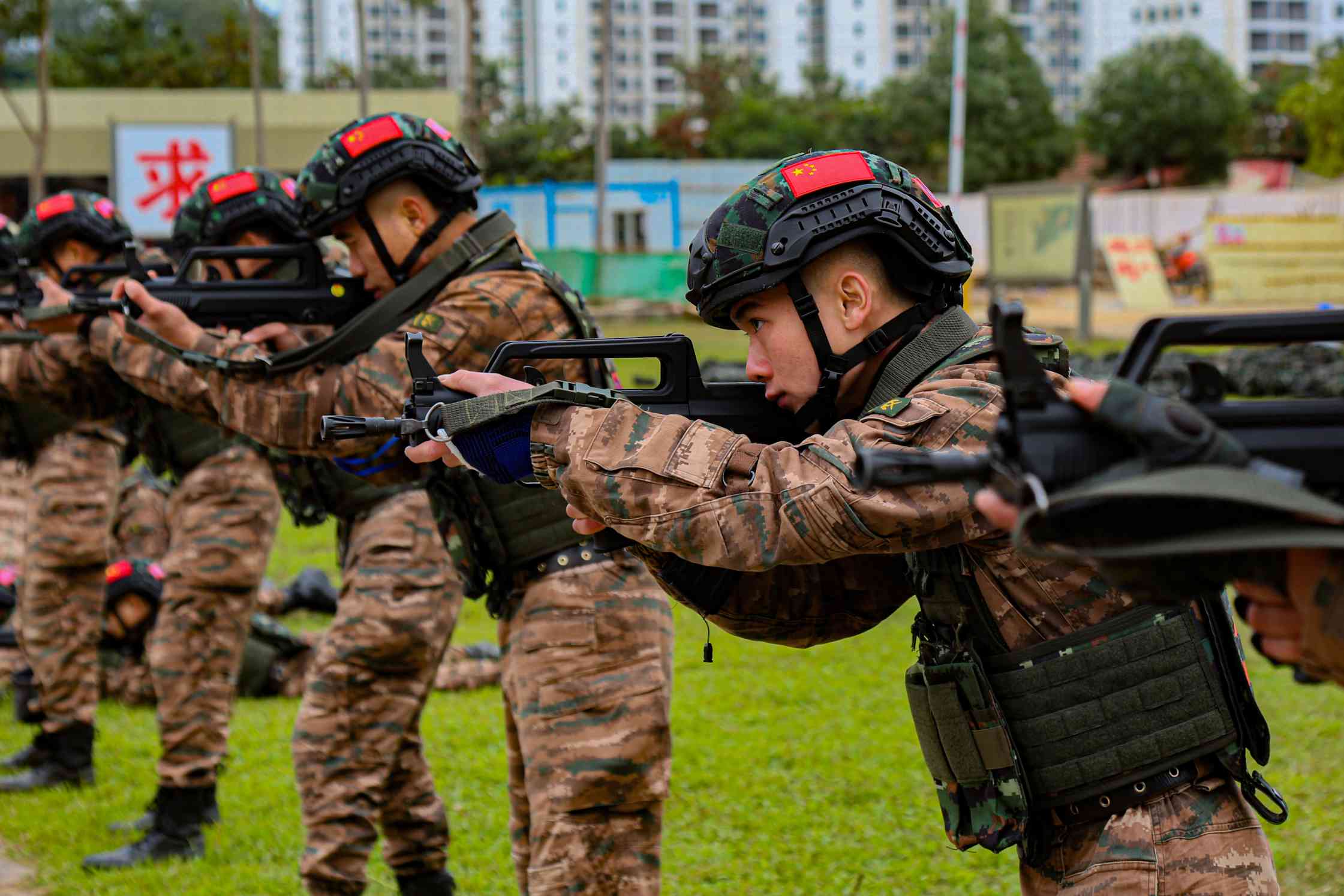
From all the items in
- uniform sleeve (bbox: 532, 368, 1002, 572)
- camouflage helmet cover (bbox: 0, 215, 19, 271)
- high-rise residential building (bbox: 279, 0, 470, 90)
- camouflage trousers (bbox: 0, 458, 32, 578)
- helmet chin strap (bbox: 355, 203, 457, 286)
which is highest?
high-rise residential building (bbox: 279, 0, 470, 90)

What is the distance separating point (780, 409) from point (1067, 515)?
3.84 ft

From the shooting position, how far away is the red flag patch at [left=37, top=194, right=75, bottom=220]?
20.9 feet

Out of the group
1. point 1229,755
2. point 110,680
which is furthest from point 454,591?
point 110,680

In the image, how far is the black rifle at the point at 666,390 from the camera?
256 centimetres

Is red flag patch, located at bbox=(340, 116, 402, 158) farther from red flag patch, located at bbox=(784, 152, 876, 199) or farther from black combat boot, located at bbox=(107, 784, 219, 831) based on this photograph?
black combat boot, located at bbox=(107, 784, 219, 831)

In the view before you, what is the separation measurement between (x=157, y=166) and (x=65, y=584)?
78.7ft

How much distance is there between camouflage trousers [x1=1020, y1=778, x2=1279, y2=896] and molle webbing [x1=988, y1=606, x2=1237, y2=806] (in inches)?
2.7

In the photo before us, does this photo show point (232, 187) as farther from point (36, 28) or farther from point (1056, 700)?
point (36, 28)

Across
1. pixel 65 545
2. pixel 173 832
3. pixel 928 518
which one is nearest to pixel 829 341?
pixel 928 518

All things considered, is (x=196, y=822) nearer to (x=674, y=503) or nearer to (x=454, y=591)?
(x=454, y=591)

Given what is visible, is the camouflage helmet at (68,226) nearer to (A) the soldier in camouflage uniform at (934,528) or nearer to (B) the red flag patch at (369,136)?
(B) the red flag patch at (369,136)

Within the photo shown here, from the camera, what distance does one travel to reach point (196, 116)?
33656mm

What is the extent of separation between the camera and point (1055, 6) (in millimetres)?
110250

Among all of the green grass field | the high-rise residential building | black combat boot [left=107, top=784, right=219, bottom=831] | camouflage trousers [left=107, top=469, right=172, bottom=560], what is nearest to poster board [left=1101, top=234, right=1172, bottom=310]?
the green grass field
